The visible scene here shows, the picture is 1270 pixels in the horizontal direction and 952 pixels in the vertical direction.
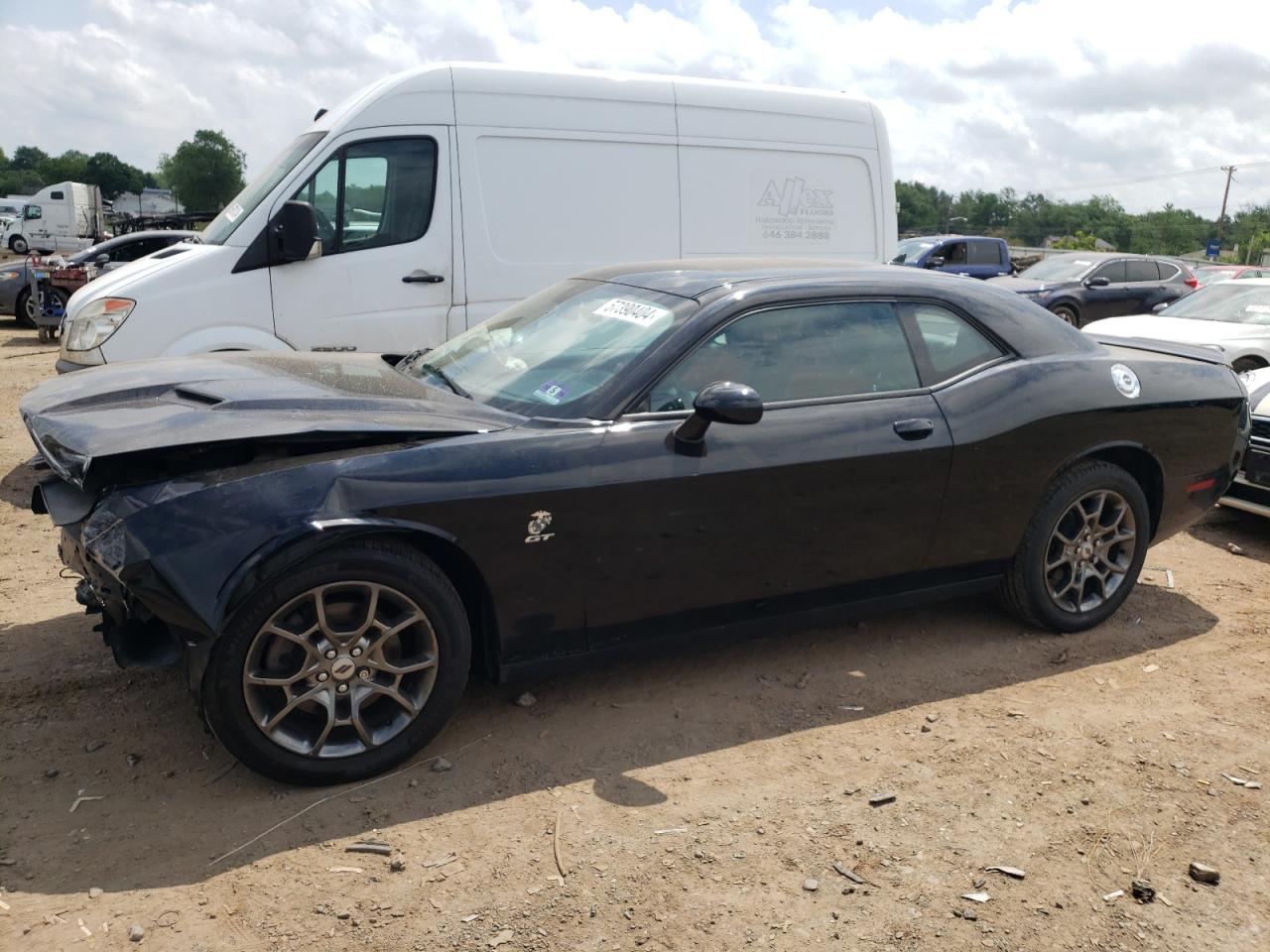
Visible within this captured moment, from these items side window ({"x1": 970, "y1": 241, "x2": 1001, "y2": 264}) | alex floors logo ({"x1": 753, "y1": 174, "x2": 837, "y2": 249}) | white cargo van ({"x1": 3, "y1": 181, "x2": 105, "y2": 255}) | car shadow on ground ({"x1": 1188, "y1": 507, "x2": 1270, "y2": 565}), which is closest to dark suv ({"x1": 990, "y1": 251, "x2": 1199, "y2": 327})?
side window ({"x1": 970, "y1": 241, "x2": 1001, "y2": 264})

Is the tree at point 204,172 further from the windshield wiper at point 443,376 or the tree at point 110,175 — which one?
the windshield wiper at point 443,376

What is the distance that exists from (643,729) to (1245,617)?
316cm

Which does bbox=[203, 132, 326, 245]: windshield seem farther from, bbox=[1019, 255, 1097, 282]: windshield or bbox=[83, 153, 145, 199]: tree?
bbox=[83, 153, 145, 199]: tree

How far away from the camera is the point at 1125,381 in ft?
14.9

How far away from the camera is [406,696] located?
3.32 meters

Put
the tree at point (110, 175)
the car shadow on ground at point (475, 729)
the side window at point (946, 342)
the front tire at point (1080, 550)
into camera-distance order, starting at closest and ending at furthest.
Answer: the car shadow on ground at point (475, 729)
the side window at point (946, 342)
the front tire at point (1080, 550)
the tree at point (110, 175)

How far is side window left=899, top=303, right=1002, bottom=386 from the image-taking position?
4.20 meters

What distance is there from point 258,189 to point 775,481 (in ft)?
15.2

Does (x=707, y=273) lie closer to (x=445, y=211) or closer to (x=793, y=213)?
(x=445, y=211)

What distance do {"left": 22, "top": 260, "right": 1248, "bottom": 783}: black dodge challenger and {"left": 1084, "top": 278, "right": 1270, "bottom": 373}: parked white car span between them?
507 centimetres

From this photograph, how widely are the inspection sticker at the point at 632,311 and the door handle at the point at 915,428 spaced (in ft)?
3.22

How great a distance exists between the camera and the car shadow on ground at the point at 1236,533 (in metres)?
6.17

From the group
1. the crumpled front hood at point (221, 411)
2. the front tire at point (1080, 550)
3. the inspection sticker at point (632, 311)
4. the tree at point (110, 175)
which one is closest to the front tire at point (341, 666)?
the crumpled front hood at point (221, 411)

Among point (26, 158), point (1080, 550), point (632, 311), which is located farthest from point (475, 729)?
point (26, 158)
